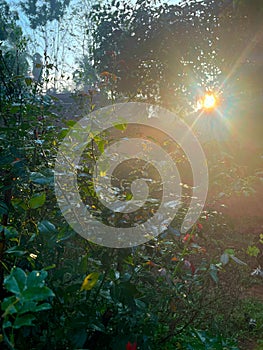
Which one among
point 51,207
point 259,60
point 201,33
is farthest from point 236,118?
point 51,207

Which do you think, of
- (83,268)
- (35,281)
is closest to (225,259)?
(83,268)

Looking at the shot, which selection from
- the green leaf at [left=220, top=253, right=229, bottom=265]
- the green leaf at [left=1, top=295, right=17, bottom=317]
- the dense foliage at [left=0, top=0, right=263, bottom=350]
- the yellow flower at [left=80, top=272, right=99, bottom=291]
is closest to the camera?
the green leaf at [left=1, top=295, right=17, bottom=317]

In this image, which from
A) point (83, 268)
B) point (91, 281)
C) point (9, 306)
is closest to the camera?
point (9, 306)

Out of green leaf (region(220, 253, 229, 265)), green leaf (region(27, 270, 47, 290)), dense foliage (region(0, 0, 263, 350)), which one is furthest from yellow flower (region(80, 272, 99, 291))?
green leaf (region(220, 253, 229, 265))

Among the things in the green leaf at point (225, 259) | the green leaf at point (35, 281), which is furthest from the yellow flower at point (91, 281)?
the green leaf at point (225, 259)

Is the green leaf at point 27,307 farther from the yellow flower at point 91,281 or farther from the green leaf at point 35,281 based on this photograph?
the yellow flower at point 91,281

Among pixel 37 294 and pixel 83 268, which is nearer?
pixel 37 294

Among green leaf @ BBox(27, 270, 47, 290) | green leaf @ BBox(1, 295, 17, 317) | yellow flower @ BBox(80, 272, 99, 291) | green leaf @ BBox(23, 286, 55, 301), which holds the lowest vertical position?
green leaf @ BBox(1, 295, 17, 317)

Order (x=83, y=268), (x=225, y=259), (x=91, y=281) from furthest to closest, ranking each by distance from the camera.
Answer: (x=225, y=259) < (x=83, y=268) < (x=91, y=281)

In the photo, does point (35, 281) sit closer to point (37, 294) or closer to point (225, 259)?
point (37, 294)

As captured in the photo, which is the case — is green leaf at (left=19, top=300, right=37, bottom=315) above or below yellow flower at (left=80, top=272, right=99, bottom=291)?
below

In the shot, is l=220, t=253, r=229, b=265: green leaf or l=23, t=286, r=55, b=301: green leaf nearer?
l=23, t=286, r=55, b=301: green leaf

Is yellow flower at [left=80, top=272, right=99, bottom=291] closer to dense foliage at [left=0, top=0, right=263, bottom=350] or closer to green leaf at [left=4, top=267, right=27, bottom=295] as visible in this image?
dense foliage at [left=0, top=0, right=263, bottom=350]

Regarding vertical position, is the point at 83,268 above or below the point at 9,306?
above
